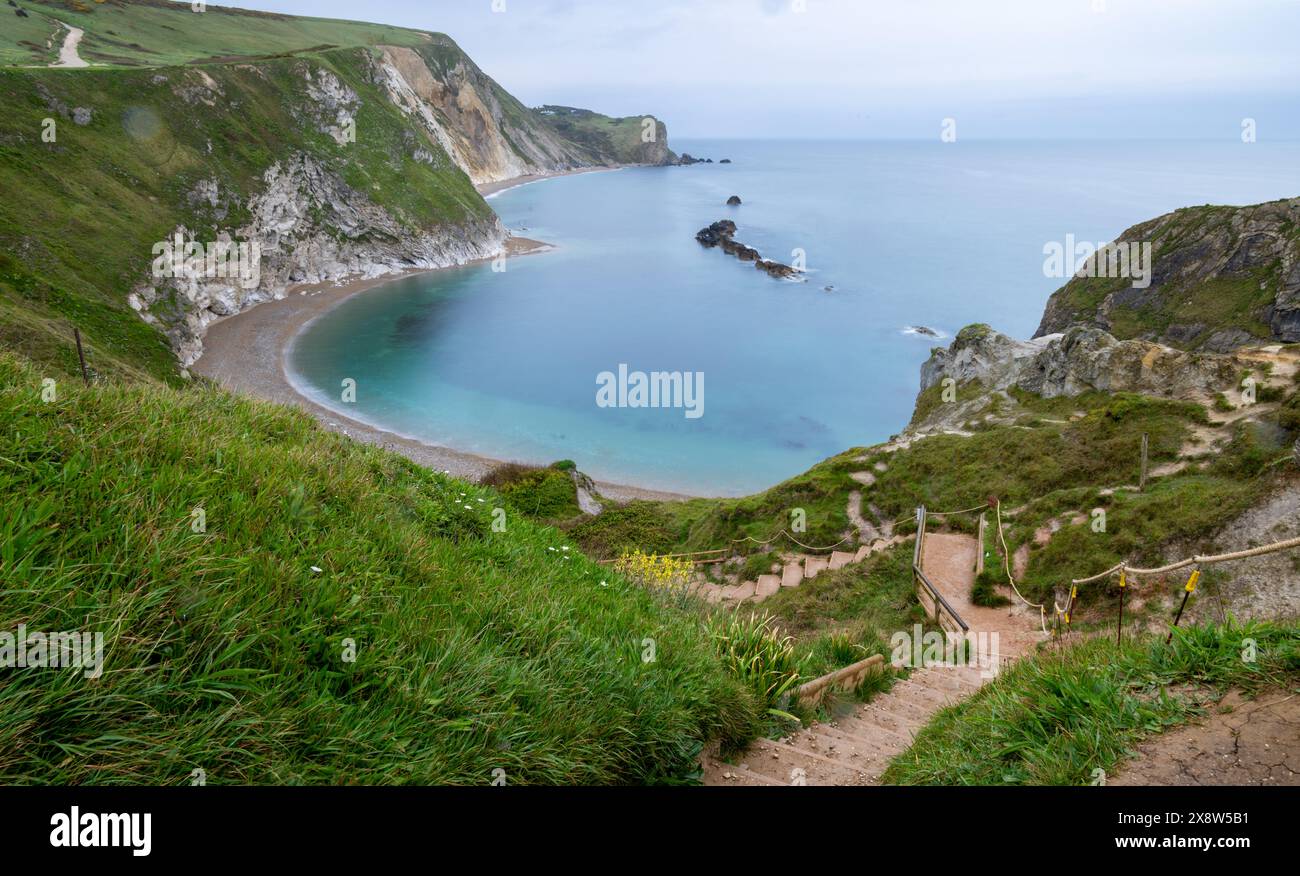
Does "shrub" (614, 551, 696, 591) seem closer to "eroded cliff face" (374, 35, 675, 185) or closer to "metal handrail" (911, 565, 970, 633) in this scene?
"metal handrail" (911, 565, 970, 633)

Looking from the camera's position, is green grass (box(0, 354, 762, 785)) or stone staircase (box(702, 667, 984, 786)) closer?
green grass (box(0, 354, 762, 785))

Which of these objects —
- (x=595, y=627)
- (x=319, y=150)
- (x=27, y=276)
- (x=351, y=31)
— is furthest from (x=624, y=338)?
(x=351, y=31)

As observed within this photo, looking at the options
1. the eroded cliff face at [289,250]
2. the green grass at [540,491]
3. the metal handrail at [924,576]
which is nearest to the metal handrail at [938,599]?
the metal handrail at [924,576]

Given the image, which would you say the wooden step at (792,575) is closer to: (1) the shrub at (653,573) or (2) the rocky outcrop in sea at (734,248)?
(1) the shrub at (653,573)

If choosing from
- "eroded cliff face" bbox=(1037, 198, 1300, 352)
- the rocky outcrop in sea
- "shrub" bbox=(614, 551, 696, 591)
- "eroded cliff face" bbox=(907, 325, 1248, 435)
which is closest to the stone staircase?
"shrub" bbox=(614, 551, 696, 591)

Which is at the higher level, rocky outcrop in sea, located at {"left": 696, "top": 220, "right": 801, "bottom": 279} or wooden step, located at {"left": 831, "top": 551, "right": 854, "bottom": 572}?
rocky outcrop in sea, located at {"left": 696, "top": 220, "right": 801, "bottom": 279}
